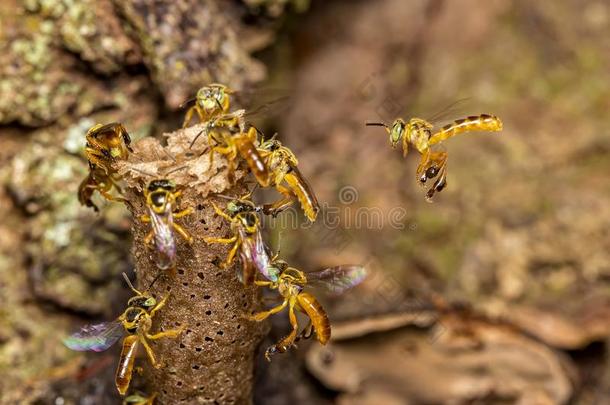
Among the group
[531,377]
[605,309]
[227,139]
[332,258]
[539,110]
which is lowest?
[531,377]

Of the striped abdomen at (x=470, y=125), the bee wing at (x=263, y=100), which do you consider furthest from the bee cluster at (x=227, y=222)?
the striped abdomen at (x=470, y=125)

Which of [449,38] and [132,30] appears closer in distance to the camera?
[132,30]

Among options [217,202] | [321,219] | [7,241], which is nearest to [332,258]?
[321,219]

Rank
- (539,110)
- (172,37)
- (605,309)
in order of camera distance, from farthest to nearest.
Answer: (539,110) → (605,309) → (172,37)

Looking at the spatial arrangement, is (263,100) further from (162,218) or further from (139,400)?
(139,400)

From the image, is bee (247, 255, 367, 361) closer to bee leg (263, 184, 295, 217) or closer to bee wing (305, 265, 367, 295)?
bee wing (305, 265, 367, 295)

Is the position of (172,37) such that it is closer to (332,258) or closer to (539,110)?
(332,258)

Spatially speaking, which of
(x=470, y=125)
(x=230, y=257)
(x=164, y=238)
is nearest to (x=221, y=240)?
(x=230, y=257)

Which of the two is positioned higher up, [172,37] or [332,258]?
[172,37]

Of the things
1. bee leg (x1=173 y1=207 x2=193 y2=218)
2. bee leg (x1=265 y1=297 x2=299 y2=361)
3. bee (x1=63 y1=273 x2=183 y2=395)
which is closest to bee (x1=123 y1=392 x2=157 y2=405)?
bee (x1=63 y1=273 x2=183 y2=395)

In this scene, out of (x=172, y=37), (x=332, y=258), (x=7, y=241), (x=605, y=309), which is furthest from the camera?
(x=332, y=258)
